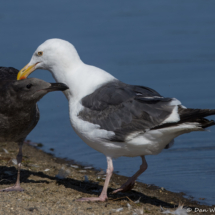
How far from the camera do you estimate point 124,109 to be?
17.6 feet

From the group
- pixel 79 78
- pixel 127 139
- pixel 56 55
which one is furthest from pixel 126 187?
pixel 56 55

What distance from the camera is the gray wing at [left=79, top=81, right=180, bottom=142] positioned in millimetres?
5172

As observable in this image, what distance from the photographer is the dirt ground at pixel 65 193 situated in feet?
15.9

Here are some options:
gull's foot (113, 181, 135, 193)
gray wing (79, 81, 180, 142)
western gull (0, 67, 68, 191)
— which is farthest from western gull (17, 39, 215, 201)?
gull's foot (113, 181, 135, 193)

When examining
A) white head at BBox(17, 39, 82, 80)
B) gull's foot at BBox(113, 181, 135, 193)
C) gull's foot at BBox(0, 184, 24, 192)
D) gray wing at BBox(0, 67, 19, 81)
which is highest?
white head at BBox(17, 39, 82, 80)

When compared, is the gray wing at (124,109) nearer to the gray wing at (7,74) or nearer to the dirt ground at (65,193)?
the dirt ground at (65,193)

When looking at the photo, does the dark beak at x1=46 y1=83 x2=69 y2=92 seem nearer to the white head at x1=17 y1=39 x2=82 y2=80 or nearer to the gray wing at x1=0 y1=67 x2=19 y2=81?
the white head at x1=17 y1=39 x2=82 y2=80

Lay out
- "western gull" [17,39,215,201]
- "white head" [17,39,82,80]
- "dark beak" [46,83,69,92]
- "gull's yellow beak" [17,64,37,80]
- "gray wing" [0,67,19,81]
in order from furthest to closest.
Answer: "gray wing" [0,67,19,81]
"gull's yellow beak" [17,64,37,80]
"white head" [17,39,82,80]
"dark beak" [46,83,69,92]
"western gull" [17,39,215,201]

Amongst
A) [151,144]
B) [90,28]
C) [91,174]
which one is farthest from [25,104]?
[90,28]

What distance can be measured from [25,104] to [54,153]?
306 cm

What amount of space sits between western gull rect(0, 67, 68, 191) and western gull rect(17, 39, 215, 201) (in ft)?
1.20

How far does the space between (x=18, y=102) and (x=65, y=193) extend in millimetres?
1380

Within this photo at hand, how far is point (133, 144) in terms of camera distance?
525 cm

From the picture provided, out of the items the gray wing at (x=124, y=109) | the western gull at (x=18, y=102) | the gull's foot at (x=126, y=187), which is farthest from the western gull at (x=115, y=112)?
the gull's foot at (x=126, y=187)
